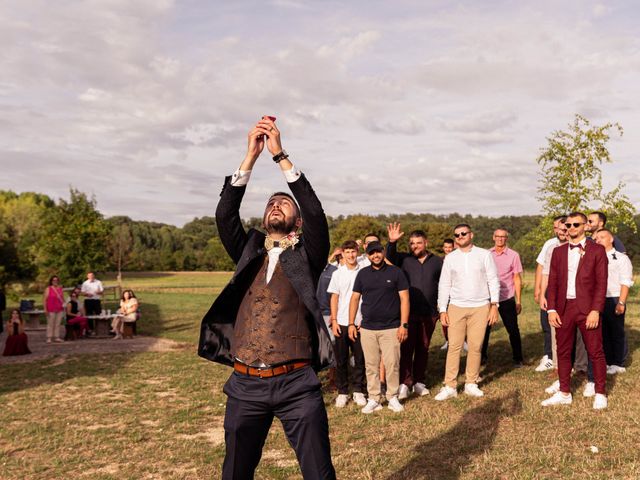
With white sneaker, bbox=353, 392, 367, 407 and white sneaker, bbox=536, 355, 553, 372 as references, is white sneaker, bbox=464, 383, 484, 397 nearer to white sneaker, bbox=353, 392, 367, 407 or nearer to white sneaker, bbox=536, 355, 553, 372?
white sneaker, bbox=353, 392, 367, 407

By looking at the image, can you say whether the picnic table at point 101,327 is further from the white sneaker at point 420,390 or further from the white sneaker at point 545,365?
the white sneaker at point 545,365

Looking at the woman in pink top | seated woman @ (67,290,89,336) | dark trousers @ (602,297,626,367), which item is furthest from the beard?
seated woman @ (67,290,89,336)

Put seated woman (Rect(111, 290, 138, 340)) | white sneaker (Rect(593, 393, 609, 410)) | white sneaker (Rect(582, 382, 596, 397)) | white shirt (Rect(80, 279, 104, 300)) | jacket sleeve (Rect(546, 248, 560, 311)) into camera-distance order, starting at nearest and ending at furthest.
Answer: white sneaker (Rect(593, 393, 609, 410)), jacket sleeve (Rect(546, 248, 560, 311)), white sneaker (Rect(582, 382, 596, 397)), seated woman (Rect(111, 290, 138, 340)), white shirt (Rect(80, 279, 104, 300))

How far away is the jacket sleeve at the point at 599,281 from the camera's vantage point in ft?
23.3

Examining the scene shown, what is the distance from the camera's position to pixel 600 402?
7090 millimetres

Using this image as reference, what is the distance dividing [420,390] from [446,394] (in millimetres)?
505

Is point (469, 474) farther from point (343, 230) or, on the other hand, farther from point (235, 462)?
point (343, 230)

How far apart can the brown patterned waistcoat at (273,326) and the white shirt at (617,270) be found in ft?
23.3

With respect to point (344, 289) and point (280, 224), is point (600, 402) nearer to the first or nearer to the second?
point (344, 289)

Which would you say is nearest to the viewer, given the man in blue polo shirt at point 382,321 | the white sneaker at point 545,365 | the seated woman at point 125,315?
the man in blue polo shirt at point 382,321

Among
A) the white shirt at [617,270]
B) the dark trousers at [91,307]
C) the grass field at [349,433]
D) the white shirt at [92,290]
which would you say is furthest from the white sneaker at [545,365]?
the dark trousers at [91,307]

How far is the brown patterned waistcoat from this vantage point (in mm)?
3367

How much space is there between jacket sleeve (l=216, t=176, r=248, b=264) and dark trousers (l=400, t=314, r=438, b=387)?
5077 mm

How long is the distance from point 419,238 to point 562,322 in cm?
223
